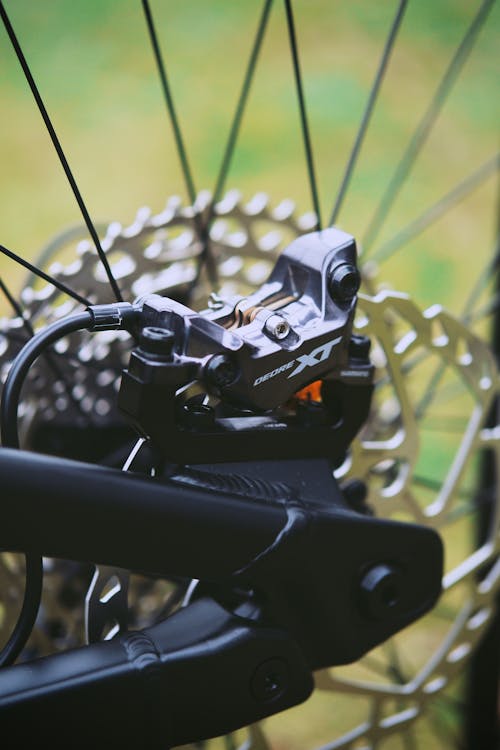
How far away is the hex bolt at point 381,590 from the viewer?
0.63 m

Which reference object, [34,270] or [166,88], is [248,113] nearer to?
[166,88]

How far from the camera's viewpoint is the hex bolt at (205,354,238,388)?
1.79 ft

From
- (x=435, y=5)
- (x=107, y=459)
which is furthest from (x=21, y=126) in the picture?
(x=107, y=459)

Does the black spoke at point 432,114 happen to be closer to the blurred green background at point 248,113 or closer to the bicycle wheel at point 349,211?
the bicycle wheel at point 349,211

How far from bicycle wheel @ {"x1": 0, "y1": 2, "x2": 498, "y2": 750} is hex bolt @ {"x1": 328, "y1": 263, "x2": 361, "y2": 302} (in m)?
0.06

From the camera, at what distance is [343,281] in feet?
1.92

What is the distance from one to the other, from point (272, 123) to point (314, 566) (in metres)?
1.70

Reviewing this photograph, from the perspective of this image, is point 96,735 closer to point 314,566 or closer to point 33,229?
point 314,566

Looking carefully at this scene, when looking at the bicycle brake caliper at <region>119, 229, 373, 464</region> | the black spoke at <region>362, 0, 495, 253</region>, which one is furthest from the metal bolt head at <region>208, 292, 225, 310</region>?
the black spoke at <region>362, 0, 495, 253</region>

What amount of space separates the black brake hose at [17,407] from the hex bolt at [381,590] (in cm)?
19

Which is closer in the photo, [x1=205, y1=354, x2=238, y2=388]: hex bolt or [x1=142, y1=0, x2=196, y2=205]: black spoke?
[x1=205, y1=354, x2=238, y2=388]: hex bolt

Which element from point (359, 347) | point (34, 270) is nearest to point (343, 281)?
point (359, 347)

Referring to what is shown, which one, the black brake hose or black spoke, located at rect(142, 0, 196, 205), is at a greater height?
black spoke, located at rect(142, 0, 196, 205)

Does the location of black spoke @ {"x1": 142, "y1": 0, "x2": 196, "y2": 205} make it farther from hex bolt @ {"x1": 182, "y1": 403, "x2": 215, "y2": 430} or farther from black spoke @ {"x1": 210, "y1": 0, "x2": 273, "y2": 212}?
hex bolt @ {"x1": 182, "y1": 403, "x2": 215, "y2": 430}
